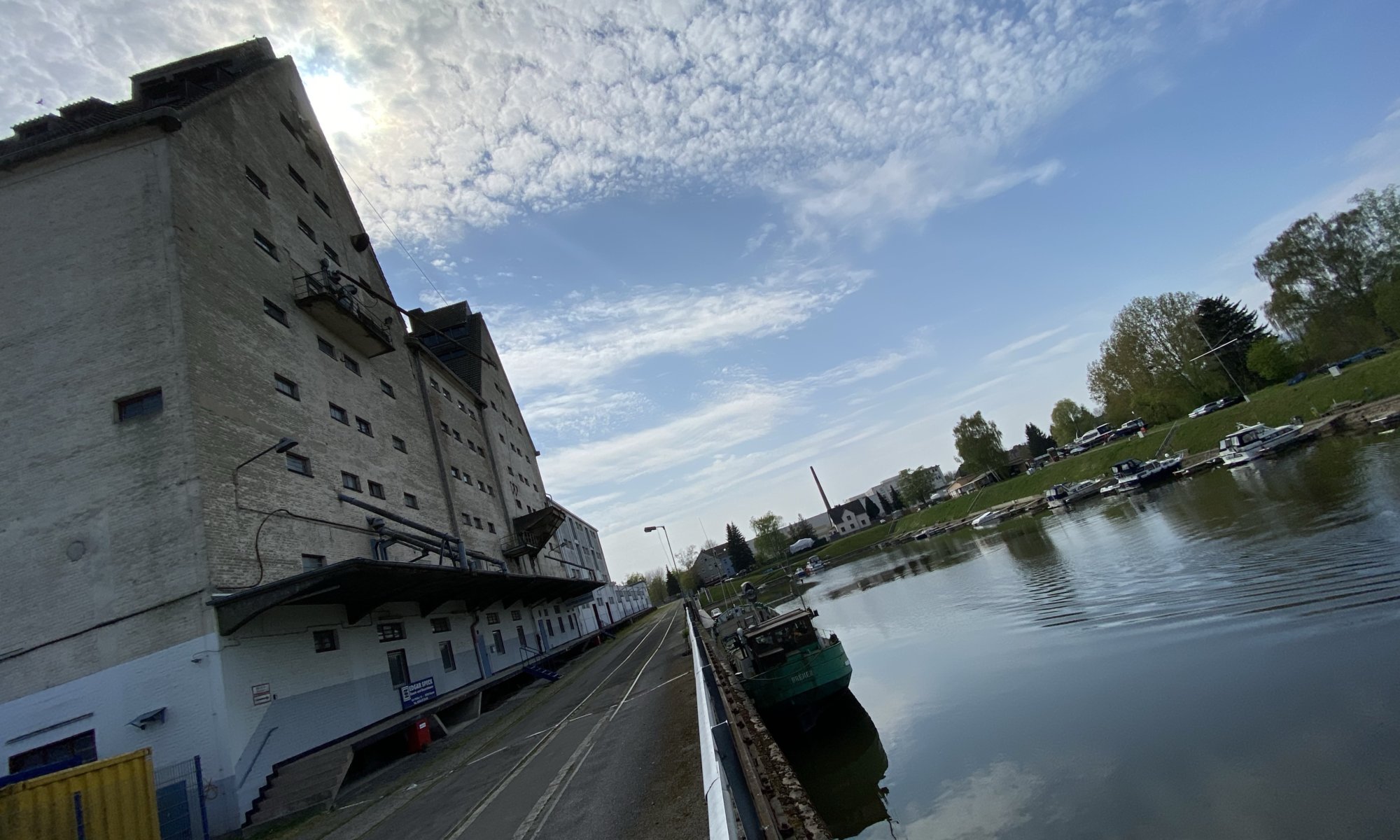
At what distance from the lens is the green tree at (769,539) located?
412 ft

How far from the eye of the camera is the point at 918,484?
395 feet

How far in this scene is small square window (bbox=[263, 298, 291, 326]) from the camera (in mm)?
20781

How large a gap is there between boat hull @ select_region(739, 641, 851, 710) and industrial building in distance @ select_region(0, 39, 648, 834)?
10.6m

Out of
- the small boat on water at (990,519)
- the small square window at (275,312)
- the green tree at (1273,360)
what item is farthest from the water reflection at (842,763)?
the green tree at (1273,360)

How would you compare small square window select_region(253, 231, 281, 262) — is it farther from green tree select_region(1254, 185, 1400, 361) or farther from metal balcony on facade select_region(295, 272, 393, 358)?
green tree select_region(1254, 185, 1400, 361)

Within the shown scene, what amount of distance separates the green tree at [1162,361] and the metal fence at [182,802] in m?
73.8

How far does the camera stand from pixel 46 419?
52.4 feet

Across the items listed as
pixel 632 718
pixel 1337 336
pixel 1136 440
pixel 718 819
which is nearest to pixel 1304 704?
pixel 718 819

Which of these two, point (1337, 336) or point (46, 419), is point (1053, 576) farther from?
point (1337, 336)

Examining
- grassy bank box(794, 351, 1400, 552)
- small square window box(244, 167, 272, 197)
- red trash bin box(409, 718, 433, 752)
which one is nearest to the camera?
red trash bin box(409, 718, 433, 752)

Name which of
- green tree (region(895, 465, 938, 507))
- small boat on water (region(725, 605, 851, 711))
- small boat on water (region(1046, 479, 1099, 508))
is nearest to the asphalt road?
small boat on water (region(725, 605, 851, 711))

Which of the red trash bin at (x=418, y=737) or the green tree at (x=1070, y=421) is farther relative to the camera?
the green tree at (x=1070, y=421)

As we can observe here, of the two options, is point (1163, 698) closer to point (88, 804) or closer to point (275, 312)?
point (88, 804)

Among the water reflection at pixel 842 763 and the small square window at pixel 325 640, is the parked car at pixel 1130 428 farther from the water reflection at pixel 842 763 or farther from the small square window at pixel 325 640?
the small square window at pixel 325 640
